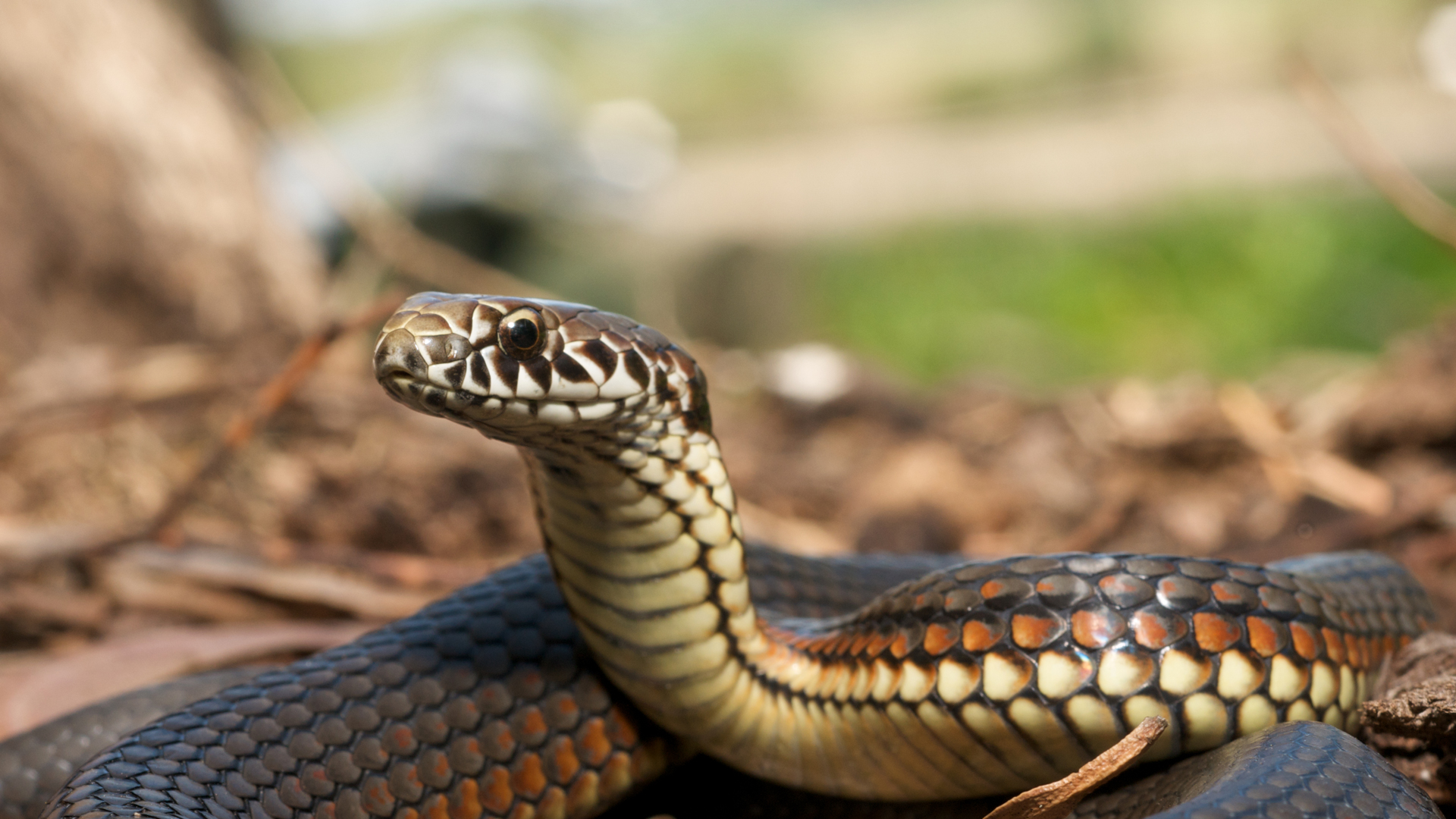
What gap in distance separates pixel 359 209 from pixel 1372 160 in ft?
14.8

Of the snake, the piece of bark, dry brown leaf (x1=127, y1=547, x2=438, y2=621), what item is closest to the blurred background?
dry brown leaf (x1=127, y1=547, x2=438, y2=621)

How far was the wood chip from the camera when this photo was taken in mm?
2020

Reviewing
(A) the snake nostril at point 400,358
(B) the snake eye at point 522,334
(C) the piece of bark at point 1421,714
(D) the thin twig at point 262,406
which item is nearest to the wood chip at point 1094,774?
(C) the piece of bark at point 1421,714

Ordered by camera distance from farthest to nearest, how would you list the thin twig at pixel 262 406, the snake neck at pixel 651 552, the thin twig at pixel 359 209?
the thin twig at pixel 359 209 → the thin twig at pixel 262 406 → the snake neck at pixel 651 552

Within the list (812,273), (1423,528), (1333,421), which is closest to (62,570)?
(1423,528)

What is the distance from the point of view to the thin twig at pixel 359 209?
5590 mm

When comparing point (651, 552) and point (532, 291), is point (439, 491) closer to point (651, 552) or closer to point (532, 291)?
point (532, 291)

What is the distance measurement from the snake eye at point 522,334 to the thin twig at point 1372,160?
3342 millimetres

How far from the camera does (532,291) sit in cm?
574

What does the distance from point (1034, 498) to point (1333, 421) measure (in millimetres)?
1419

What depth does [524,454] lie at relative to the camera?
7.60 ft

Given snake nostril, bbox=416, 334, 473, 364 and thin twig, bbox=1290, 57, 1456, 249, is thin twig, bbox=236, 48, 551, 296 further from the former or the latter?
snake nostril, bbox=416, 334, 473, 364

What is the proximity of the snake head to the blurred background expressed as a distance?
115 cm

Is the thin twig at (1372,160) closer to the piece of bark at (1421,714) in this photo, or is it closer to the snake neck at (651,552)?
the piece of bark at (1421,714)
